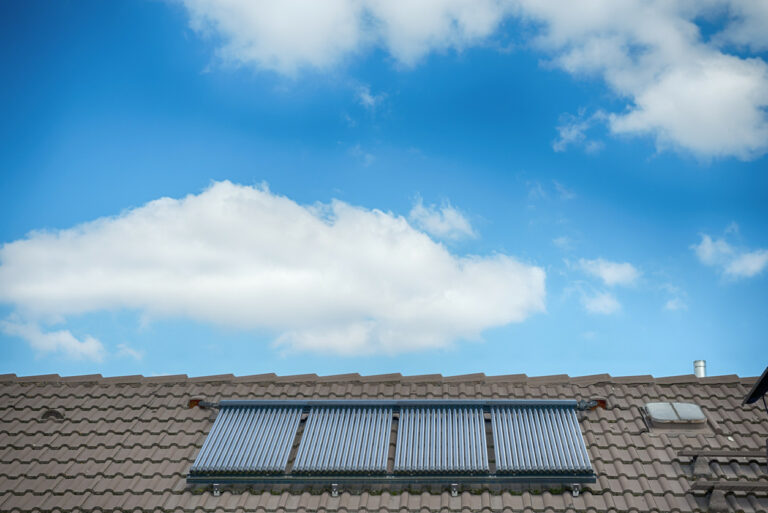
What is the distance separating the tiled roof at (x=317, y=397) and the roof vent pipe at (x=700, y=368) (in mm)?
451

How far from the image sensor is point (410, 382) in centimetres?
1070

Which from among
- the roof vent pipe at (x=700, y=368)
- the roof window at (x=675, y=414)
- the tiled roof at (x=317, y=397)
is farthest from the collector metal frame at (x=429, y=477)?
the roof vent pipe at (x=700, y=368)

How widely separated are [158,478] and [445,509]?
12.6ft

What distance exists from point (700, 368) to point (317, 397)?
6270mm

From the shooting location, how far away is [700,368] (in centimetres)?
1090

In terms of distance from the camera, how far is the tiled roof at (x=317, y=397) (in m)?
8.04

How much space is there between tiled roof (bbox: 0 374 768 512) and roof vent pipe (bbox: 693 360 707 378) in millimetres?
451

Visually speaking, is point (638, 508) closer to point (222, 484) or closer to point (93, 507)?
point (222, 484)

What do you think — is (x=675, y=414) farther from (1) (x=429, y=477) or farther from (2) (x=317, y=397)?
(2) (x=317, y=397)

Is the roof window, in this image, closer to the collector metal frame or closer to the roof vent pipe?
the collector metal frame

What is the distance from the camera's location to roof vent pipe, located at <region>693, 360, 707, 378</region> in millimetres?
10781

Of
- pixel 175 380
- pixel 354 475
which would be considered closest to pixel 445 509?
pixel 354 475


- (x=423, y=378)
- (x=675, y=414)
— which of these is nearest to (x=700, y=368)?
(x=675, y=414)

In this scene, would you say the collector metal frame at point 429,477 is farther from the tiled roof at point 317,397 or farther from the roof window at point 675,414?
the roof window at point 675,414
